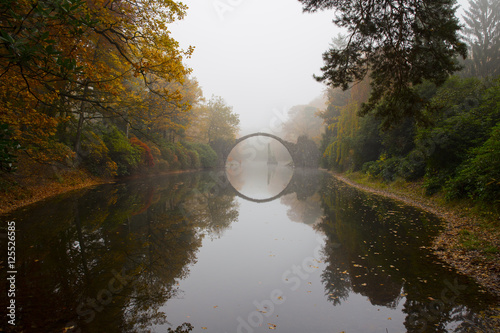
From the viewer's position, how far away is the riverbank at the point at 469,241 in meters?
4.12

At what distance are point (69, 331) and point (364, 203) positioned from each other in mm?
10218

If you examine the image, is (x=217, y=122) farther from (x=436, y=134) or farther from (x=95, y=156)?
(x=436, y=134)

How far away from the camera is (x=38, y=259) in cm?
441

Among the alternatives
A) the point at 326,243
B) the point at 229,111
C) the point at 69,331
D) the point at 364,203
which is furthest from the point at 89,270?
the point at 229,111

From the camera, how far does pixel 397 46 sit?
16.3 ft

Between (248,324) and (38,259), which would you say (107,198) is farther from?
(248,324)

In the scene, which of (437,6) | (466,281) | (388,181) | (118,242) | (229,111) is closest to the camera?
(466,281)

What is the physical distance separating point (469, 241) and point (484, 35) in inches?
1464

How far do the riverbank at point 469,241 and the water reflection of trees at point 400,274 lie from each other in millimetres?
247

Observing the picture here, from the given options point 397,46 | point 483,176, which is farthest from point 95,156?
point 483,176

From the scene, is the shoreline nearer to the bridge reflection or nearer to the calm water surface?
the calm water surface

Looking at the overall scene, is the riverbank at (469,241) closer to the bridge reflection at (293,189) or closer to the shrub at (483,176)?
the shrub at (483,176)

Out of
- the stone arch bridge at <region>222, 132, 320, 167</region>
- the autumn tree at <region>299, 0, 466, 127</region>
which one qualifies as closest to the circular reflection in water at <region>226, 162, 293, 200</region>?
the autumn tree at <region>299, 0, 466, 127</region>

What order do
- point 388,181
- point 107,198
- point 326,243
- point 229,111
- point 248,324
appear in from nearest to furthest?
point 248,324
point 326,243
point 107,198
point 388,181
point 229,111
